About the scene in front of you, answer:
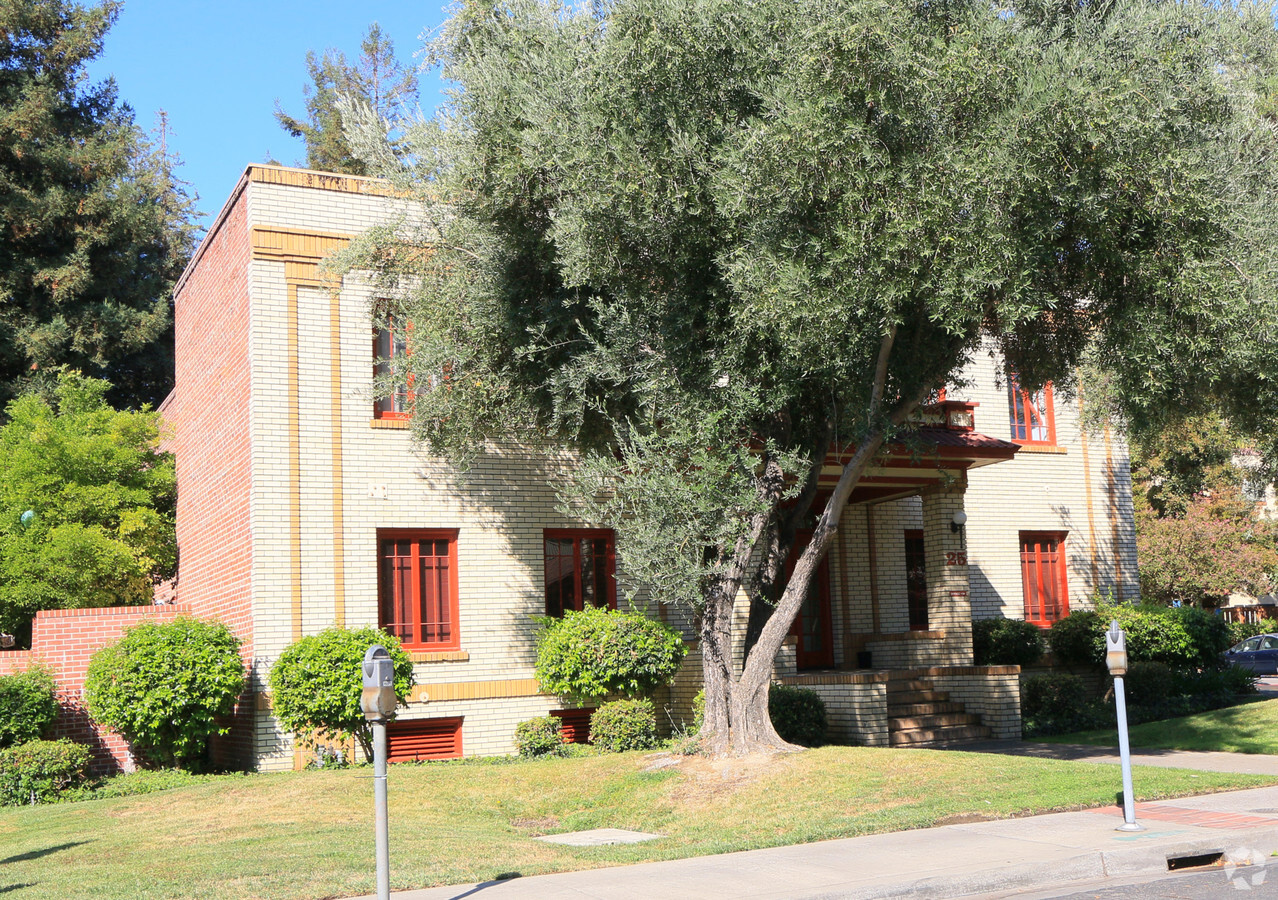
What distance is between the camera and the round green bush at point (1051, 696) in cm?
1892

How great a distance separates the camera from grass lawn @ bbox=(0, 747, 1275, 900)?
8734 mm

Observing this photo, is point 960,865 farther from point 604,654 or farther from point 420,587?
point 420,587

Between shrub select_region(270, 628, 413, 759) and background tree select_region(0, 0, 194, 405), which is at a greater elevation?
background tree select_region(0, 0, 194, 405)

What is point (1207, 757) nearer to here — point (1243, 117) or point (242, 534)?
point (1243, 117)

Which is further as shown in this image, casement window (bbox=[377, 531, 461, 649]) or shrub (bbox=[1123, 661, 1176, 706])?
shrub (bbox=[1123, 661, 1176, 706])

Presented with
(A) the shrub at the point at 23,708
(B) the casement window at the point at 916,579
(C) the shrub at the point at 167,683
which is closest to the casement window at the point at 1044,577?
(B) the casement window at the point at 916,579

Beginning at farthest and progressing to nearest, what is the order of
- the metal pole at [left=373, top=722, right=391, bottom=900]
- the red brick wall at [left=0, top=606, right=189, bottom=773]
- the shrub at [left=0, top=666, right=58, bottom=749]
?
the red brick wall at [left=0, top=606, right=189, bottom=773] < the shrub at [left=0, top=666, right=58, bottom=749] < the metal pole at [left=373, top=722, right=391, bottom=900]

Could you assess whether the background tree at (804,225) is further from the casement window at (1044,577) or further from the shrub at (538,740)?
the casement window at (1044,577)

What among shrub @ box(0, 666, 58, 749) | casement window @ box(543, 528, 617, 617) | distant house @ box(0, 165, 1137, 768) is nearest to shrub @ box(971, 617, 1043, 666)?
distant house @ box(0, 165, 1137, 768)

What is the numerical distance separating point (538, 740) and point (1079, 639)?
9.99 m

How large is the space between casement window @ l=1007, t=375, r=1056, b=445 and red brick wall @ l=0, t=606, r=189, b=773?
15.1 m

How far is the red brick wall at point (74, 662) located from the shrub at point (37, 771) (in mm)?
1284

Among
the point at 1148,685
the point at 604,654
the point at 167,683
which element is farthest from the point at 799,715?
the point at 167,683

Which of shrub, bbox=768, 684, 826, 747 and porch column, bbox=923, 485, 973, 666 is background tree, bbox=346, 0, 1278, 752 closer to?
shrub, bbox=768, 684, 826, 747
